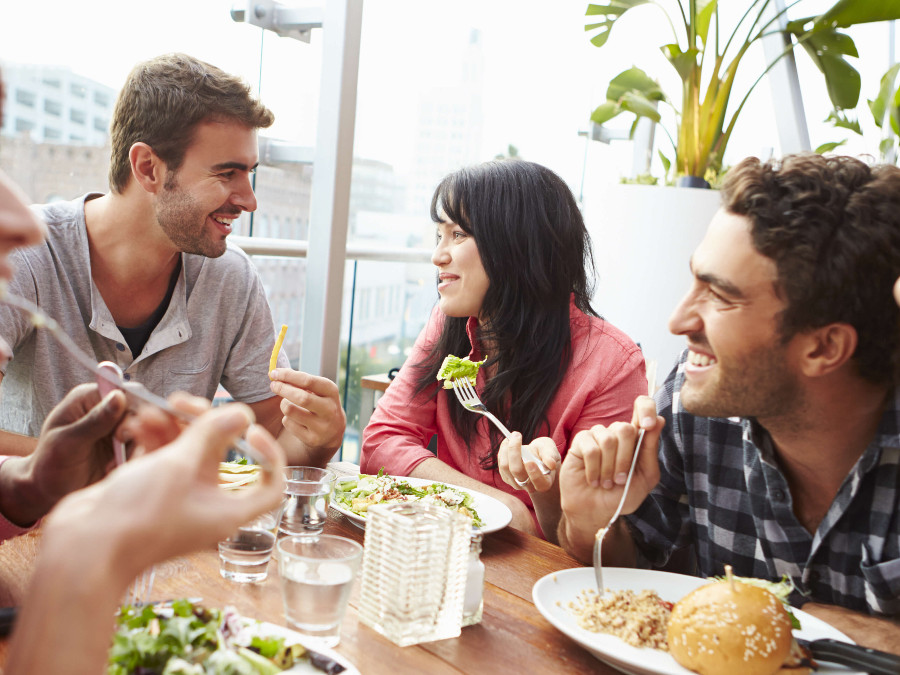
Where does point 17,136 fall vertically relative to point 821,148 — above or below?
below

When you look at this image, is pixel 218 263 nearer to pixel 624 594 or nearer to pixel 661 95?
pixel 624 594

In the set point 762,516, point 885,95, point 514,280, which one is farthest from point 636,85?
point 762,516

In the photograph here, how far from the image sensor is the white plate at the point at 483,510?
1.43 meters

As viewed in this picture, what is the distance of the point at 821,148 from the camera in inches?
187

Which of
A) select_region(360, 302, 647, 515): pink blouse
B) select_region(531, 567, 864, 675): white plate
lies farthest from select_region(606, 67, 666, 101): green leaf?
select_region(531, 567, 864, 675): white plate

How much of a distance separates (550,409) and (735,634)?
47.9 inches

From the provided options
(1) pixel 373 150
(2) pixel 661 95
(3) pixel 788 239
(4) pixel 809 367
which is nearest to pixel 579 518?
(4) pixel 809 367

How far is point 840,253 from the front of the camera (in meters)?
1.38

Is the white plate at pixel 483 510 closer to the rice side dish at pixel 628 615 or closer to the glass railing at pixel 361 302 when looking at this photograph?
the rice side dish at pixel 628 615

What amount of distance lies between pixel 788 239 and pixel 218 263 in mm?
1599

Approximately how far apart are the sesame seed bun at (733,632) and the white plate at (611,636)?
3 cm

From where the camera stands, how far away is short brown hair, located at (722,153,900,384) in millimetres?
1377

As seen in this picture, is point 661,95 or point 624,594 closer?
point 624,594

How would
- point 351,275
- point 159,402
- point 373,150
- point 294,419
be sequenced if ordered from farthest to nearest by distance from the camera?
point 373,150 < point 351,275 < point 294,419 < point 159,402
